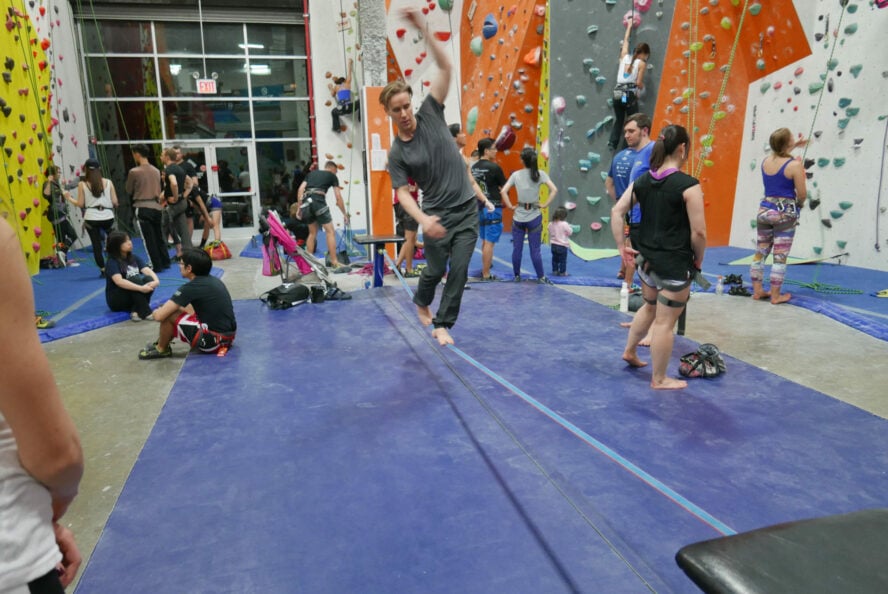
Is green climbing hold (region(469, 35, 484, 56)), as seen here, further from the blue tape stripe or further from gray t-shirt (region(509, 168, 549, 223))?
the blue tape stripe

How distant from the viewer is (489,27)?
1134 centimetres

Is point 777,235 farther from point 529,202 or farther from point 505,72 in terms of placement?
point 505,72

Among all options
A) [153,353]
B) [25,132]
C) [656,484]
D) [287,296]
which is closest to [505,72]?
[287,296]

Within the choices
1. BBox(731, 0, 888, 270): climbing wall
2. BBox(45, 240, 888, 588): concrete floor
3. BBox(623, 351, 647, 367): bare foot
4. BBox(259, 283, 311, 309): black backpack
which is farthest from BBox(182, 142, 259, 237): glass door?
BBox(623, 351, 647, 367): bare foot

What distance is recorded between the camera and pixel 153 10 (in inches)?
503

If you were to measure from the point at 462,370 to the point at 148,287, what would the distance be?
3427mm

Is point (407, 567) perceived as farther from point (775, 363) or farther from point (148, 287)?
point (148, 287)

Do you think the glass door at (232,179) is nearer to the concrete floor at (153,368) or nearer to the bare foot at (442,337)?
the concrete floor at (153,368)

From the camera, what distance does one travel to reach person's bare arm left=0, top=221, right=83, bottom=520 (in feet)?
2.49

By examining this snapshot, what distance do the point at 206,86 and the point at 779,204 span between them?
39.9 ft

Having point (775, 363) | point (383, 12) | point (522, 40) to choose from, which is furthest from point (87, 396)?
point (522, 40)

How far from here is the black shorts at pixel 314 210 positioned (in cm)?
808

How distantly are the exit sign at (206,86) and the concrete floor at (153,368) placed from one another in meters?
9.36

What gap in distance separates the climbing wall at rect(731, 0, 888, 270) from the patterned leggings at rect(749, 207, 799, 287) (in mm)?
1998
